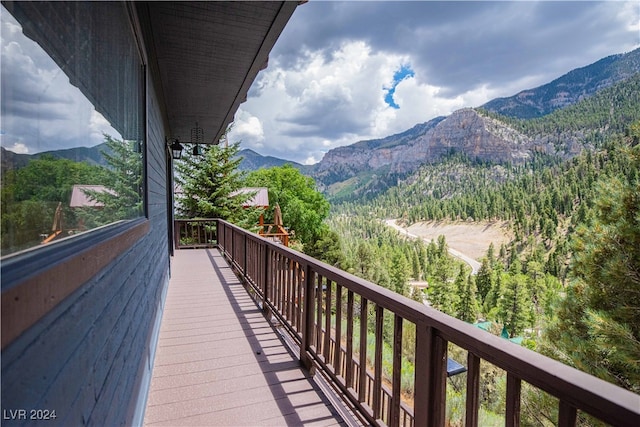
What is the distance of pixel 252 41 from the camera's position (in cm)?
301

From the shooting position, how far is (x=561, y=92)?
132 m

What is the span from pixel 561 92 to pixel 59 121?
167754 millimetres

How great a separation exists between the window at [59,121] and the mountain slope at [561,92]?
140 meters

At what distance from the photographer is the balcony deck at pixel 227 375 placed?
2.15 metres

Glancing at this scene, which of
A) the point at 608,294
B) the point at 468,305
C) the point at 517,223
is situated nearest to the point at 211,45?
the point at 608,294

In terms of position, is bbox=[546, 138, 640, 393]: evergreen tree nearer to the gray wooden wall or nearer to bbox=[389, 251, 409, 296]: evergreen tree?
the gray wooden wall

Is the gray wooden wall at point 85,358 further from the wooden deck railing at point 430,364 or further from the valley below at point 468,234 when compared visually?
the valley below at point 468,234

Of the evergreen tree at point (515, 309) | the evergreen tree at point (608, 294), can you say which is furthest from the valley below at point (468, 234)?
the evergreen tree at point (608, 294)

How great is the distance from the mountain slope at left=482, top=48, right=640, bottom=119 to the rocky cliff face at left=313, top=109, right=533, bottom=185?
2896cm

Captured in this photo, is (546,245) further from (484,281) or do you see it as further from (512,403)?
(512,403)

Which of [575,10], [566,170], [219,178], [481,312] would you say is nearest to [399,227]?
[566,170]

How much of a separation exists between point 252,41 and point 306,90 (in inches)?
2671

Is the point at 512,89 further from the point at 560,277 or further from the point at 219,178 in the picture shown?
the point at 219,178

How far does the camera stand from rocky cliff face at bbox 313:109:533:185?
320 ft
